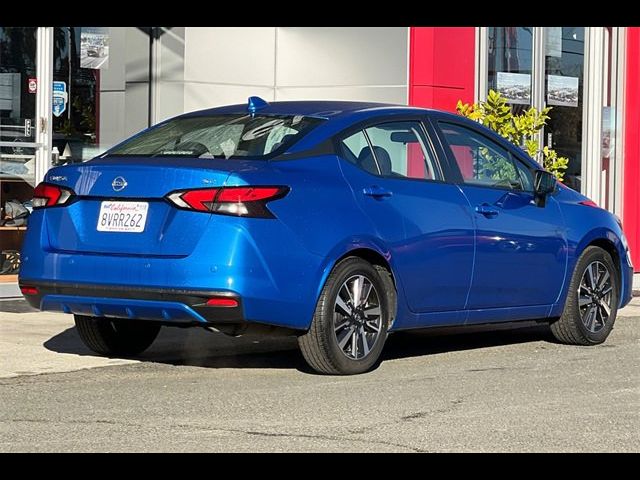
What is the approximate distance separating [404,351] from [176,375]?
6.25ft

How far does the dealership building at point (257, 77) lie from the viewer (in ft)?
44.4

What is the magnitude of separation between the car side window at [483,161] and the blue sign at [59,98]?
19.1 feet

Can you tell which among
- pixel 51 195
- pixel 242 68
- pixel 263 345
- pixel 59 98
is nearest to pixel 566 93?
pixel 242 68

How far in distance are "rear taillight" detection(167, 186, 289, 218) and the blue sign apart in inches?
265

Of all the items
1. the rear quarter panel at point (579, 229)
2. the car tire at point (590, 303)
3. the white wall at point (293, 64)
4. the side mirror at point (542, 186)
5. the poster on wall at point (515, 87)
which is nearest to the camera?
the side mirror at point (542, 186)

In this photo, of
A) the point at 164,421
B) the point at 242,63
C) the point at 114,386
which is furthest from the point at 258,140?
the point at 242,63

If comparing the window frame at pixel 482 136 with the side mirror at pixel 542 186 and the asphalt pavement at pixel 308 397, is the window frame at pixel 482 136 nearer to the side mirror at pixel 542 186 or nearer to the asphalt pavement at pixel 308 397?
the side mirror at pixel 542 186

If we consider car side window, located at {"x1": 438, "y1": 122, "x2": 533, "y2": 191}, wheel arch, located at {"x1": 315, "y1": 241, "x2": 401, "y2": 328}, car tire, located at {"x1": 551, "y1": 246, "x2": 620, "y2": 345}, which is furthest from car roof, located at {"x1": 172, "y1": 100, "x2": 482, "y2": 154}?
car tire, located at {"x1": 551, "y1": 246, "x2": 620, "y2": 345}

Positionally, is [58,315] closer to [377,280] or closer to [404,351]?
[404,351]

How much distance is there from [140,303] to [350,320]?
1.18 m

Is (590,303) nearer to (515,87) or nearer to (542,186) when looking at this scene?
(542,186)

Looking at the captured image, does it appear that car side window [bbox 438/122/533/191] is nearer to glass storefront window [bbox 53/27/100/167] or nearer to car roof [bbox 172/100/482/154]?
car roof [bbox 172/100/482/154]

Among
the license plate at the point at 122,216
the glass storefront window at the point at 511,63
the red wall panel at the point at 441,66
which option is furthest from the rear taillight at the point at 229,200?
the glass storefront window at the point at 511,63
